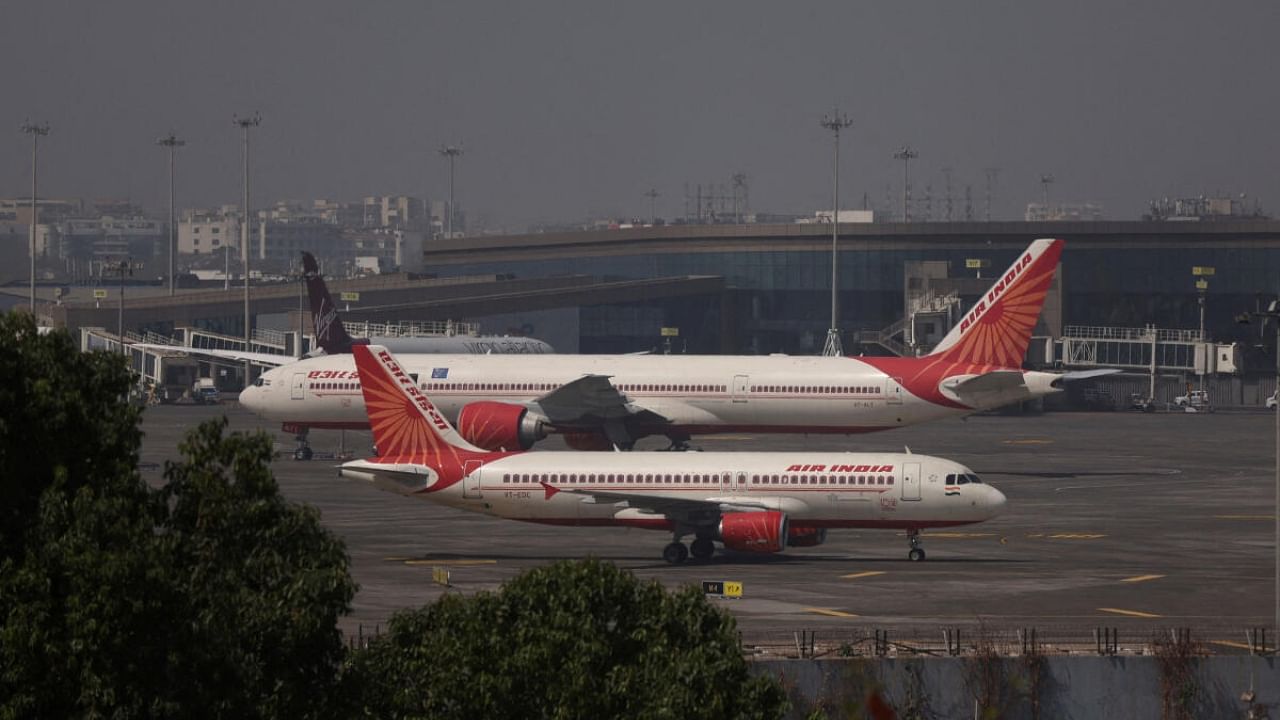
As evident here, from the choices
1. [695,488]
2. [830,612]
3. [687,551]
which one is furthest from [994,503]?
[830,612]

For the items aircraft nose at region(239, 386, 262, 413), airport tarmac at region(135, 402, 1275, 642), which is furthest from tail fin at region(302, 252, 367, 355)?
aircraft nose at region(239, 386, 262, 413)

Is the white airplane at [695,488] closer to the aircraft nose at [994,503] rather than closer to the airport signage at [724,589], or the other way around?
the aircraft nose at [994,503]

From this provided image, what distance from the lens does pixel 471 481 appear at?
194ft

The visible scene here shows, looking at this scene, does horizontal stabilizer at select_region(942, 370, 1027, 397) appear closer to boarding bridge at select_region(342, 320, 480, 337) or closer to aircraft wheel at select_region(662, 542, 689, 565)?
aircraft wheel at select_region(662, 542, 689, 565)

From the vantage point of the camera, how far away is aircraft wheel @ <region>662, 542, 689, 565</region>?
191 feet

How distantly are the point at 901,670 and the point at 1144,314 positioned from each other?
14672 centimetres

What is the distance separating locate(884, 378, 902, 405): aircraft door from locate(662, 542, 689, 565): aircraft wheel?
97.4 feet

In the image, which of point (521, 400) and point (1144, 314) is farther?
point (1144, 314)

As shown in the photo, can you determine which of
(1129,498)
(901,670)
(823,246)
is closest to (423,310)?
(823,246)

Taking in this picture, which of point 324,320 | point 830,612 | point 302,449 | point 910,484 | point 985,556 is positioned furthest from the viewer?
point 324,320

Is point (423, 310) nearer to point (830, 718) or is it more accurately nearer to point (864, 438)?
point (864, 438)

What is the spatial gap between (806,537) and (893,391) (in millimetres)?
28359

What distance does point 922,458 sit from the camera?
193ft

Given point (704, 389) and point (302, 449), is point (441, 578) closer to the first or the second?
point (704, 389)
